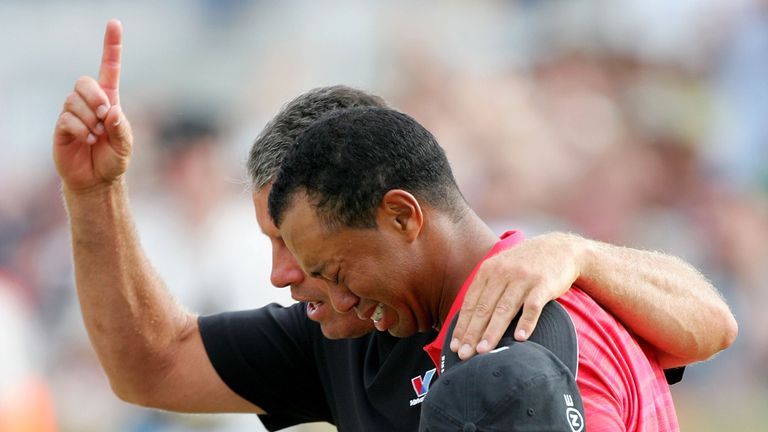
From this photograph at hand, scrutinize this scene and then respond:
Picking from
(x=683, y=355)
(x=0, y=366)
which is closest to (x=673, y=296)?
(x=683, y=355)

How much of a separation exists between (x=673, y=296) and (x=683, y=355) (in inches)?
4.9

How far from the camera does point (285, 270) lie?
286 centimetres

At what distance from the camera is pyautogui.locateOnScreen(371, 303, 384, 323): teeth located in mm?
2512

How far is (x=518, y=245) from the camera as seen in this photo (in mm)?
2395

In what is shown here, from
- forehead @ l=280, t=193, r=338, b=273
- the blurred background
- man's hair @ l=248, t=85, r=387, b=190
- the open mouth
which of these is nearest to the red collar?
forehead @ l=280, t=193, r=338, b=273

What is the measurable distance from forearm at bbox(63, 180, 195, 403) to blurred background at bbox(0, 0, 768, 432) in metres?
2.09

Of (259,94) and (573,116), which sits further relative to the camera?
(259,94)

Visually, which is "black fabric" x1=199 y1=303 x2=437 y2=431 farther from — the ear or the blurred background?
the blurred background

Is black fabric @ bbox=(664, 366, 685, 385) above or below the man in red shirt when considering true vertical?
below

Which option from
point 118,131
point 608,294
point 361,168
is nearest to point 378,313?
point 361,168

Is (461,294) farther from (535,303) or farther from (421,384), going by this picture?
(421,384)

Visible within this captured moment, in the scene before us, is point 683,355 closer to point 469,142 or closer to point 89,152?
point 89,152

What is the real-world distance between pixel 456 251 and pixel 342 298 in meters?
0.26

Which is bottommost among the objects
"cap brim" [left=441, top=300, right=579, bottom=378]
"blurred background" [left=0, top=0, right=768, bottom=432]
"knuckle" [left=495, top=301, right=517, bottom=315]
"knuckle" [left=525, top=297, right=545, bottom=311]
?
"blurred background" [left=0, top=0, right=768, bottom=432]
